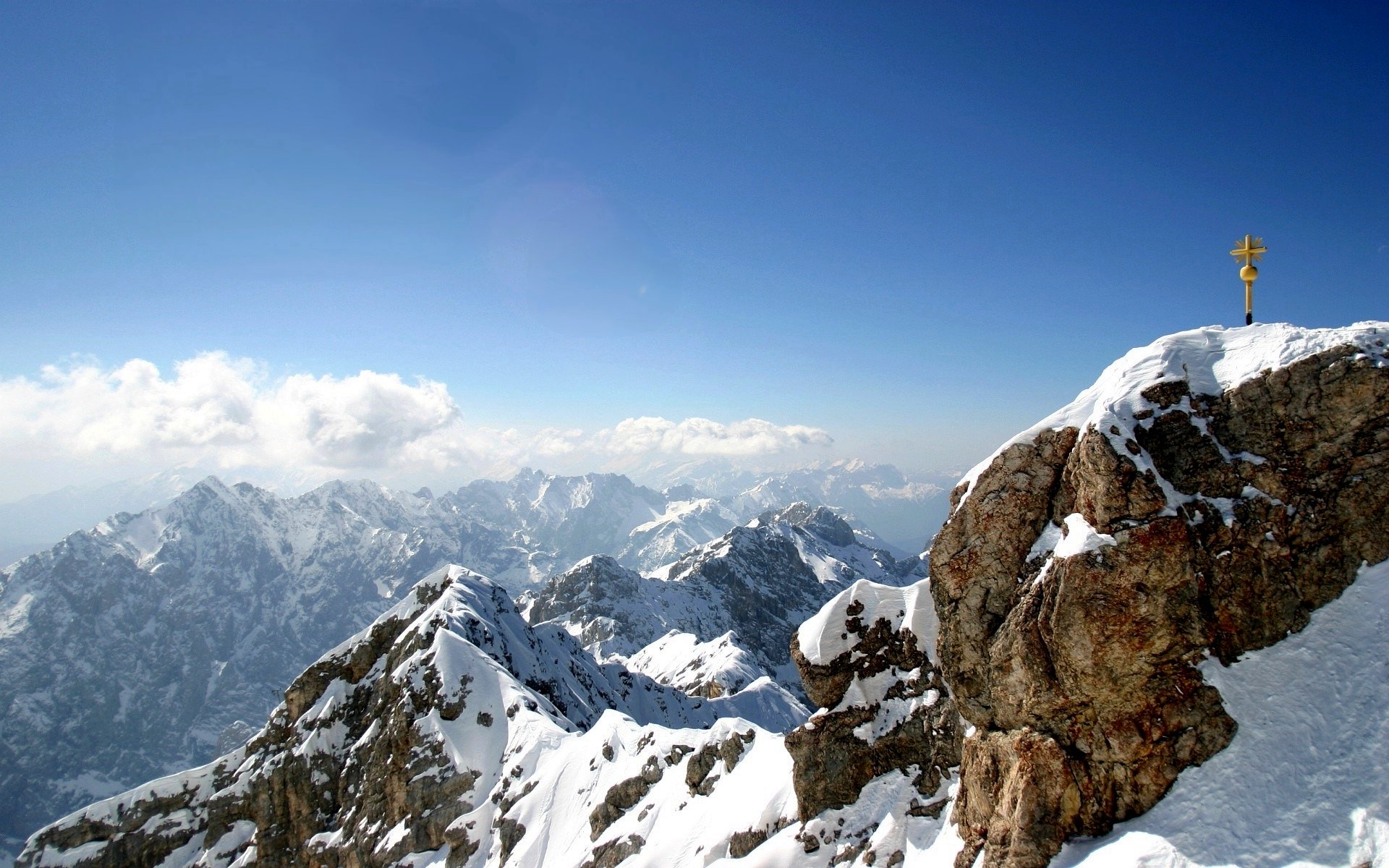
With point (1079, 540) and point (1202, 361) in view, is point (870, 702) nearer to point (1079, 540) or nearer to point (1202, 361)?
point (1079, 540)

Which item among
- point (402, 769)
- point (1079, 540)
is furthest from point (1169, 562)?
point (402, 769)

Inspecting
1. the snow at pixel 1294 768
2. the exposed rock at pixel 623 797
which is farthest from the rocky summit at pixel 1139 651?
the exposed rock at pixel 623 797

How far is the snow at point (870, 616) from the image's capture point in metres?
33.0

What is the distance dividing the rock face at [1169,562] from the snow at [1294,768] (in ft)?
1.55

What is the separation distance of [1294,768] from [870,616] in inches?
747

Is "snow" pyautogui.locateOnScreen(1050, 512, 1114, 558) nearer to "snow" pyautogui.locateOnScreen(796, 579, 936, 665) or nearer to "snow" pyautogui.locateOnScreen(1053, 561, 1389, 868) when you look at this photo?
"snow" pyautogui.locateOnScreen(1053, 561, 1389, 868)

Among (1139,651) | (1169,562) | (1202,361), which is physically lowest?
(1139,651)

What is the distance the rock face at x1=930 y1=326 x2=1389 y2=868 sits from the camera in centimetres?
1872

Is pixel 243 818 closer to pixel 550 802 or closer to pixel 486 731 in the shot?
pixel 486 731

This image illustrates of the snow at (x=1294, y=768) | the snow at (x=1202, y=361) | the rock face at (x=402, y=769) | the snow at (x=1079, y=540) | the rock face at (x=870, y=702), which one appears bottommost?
the rock face at (x=402, y=769)

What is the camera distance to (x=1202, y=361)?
72.5ft

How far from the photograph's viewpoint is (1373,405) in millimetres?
18688

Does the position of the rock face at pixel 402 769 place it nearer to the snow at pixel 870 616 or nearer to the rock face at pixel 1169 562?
the snow at pixel 870 616

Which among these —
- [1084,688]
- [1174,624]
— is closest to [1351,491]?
[1174,624]
